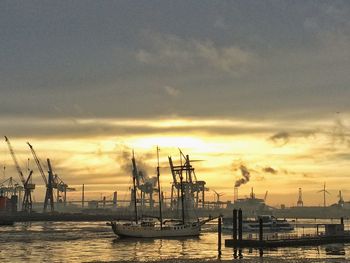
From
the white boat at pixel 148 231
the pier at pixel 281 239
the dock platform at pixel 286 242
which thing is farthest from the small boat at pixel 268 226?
the dock platform at pixel 286 242

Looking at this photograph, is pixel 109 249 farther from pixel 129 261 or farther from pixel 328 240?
pixel 328 240

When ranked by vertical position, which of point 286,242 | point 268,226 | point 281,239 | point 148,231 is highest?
point 281,239

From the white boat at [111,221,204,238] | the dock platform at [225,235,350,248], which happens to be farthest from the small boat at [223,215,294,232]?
the dock platform at [225,235,350,248]

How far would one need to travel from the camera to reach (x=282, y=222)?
18338 centimetres

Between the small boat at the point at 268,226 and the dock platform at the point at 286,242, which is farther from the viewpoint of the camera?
the small boat at the point at 268,226

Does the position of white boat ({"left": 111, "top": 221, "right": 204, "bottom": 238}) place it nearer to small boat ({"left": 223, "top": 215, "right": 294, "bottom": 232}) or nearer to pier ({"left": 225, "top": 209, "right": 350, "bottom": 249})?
pier ({"left": 225, "top": 209, "right": 350, "bottom": 249})

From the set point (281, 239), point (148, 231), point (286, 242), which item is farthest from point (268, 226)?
point (286, 242)

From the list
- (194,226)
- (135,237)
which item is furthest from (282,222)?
(135,237)

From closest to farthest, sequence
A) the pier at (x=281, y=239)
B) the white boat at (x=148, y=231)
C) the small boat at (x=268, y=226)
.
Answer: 1. the pier at (x=281, y=239)
2. the white boat at (x=148, y=231)
3. the small boat at (x=268, y=226)

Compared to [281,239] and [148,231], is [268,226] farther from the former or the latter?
[281,239]

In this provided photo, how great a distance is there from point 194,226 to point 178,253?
52.6 meters

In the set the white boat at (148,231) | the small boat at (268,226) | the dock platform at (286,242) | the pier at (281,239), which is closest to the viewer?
the dock platform at (286,242)

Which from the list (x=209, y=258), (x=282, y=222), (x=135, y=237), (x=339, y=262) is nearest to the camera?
(x=339, y=262)

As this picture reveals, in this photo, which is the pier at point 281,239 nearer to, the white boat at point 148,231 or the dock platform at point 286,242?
the dock platform at point 286,242
